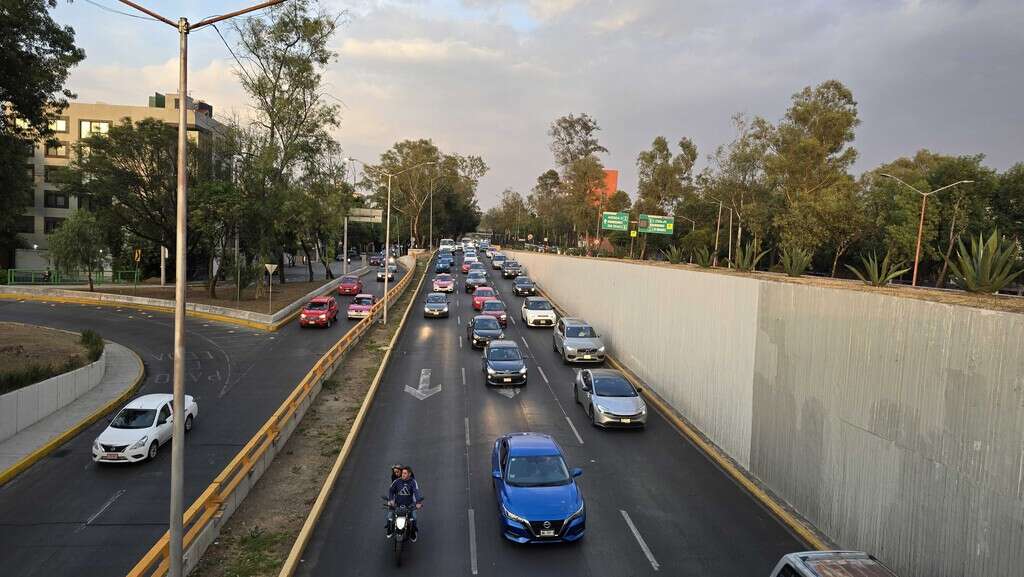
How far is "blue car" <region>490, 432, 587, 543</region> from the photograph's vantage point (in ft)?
35.8

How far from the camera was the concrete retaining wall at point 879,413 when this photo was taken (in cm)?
799

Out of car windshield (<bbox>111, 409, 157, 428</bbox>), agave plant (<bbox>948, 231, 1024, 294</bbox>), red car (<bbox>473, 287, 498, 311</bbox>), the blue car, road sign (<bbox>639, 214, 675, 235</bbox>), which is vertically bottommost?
car windshield (<bbox>111, 409, 157, 428</bbox>)

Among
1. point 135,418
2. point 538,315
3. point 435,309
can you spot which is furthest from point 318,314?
point 135,418

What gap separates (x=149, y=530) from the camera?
1193 centimetres

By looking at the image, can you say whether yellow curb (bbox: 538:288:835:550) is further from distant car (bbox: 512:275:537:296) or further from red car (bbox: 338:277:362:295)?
red car (bbox: 338:277:362:295)

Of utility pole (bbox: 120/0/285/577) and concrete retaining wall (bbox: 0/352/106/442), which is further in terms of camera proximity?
concrete retaining wall (bbox: 0/352/106/442)

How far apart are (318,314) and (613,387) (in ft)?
73.5

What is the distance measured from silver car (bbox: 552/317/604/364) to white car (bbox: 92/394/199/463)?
15.2 metres

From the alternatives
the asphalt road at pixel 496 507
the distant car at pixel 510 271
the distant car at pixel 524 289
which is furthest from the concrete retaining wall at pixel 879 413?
the distant car at pixel 510 271

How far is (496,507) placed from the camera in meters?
12.9

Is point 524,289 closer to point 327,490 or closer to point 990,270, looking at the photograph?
point 327,490

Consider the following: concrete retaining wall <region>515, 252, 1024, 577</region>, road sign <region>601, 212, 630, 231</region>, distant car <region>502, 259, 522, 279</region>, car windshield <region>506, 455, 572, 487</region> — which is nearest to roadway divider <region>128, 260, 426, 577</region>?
car windshield <region>506, 455, 572, 487</region>

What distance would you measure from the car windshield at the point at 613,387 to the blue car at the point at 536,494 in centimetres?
586

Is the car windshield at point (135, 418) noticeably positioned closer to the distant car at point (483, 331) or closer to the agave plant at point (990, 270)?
the distant car at point (483, 331)
